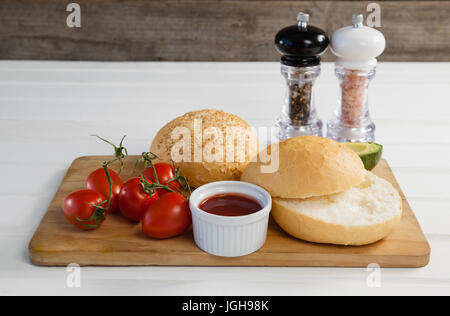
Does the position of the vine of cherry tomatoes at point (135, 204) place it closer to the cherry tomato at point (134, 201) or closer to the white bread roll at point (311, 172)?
the cherry tomato at point (134, 201)

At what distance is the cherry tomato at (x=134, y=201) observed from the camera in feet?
5.16

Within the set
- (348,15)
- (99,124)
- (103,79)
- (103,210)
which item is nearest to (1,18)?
(103,79)

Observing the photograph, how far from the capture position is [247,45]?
11.7 ft

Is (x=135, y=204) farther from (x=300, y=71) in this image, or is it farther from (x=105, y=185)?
(x=300, y=71)

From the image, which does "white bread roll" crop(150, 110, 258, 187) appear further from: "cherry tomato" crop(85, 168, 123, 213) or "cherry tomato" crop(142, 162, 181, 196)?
"cherry tomato" crop(85, 168, 123, 213)

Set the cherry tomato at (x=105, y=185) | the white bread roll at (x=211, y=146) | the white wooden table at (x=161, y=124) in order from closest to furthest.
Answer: the white wooden table at (x=161, y=124)
the cherry tomato at (x=105, y=185)
the white bread roll at (x=211, y=146)

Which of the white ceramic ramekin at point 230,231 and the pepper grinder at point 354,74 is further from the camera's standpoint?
the pepper grinder at point 354,74

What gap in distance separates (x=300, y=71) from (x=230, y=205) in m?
0.72

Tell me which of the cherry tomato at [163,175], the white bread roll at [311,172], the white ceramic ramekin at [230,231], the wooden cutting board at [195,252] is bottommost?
the wooden cutting board at [195,252]

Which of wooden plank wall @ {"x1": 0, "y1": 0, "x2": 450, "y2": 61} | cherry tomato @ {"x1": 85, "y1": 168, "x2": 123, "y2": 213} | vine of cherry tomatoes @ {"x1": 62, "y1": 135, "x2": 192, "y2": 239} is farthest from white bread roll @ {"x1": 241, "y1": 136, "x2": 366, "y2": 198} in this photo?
wooden plank wall @ {"x1": 0, "y1": 0, "x2": 450, "y2": 61}

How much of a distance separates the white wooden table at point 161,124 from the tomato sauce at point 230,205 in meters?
0.15

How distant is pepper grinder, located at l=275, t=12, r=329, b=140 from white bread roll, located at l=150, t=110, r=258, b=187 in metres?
0.31

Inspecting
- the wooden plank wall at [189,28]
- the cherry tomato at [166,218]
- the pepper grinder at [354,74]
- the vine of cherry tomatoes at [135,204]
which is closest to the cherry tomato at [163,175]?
the vine of cherry tomatoes at [135,204]

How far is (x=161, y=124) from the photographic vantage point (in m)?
2.47
